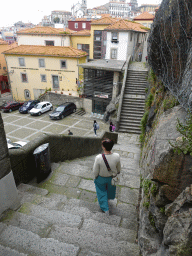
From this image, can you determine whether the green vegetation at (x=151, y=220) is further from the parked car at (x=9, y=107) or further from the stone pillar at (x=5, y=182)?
the parked car at (x=9, y=107)

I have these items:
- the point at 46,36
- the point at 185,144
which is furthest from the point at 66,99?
the point at 185,144

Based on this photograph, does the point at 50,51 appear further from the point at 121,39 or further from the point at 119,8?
the point at 119,8

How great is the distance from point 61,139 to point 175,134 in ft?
14.1

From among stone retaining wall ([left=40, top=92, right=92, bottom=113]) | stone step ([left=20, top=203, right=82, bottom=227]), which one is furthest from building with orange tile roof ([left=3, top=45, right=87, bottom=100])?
stone step ([left=20, top=203, right=82, bottom=227])

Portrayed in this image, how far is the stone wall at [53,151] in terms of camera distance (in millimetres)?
4211

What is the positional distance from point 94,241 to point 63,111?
18.6 meters

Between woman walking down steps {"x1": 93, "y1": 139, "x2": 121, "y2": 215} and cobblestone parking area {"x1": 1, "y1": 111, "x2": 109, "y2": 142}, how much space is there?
13.2 metres

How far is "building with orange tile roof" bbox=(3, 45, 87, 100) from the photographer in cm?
2428

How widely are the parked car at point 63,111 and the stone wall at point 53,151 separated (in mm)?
11775

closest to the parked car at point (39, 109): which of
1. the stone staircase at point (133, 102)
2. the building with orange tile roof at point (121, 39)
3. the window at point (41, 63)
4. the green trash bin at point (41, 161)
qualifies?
the window at point (41, 63)

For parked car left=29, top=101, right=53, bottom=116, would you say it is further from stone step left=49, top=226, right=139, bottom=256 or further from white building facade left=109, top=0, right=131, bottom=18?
white building facade left=109, top=0, right=131, bottom=18

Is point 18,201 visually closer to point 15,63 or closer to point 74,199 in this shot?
point 74,199

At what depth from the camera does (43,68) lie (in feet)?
83.4

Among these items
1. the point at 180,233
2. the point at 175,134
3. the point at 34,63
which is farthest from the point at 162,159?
the point at 34,63
